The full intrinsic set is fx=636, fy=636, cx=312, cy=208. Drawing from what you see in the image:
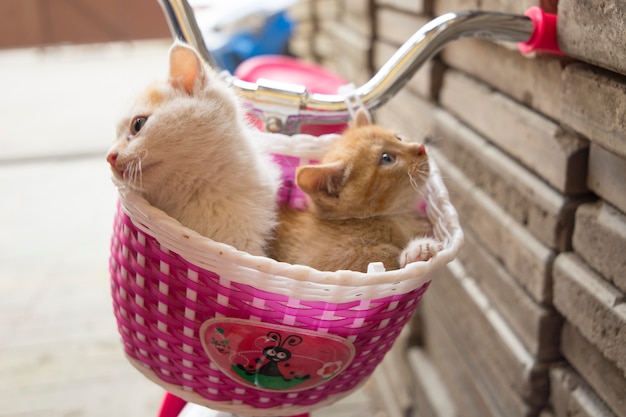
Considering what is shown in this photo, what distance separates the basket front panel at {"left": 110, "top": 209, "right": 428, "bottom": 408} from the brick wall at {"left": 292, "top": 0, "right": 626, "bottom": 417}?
0.88ft

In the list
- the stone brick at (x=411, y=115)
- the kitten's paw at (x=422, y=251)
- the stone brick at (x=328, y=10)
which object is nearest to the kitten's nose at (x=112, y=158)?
the kitten's paw at (x=422, y=251)

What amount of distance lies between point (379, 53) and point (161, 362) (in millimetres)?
1229

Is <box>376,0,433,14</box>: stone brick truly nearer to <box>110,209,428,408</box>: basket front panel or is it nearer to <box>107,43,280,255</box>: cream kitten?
<box>107,43,280,255</box>: cream kitten

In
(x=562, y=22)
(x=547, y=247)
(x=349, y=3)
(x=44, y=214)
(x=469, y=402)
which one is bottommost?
(x=44, y=214)

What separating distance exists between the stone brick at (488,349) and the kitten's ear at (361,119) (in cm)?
41

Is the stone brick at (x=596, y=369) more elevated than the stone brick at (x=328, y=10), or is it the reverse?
the stone brick at (x=328, y=10)

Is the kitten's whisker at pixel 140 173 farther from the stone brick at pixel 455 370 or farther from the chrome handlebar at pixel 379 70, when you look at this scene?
the stone brick at pixel 455 370

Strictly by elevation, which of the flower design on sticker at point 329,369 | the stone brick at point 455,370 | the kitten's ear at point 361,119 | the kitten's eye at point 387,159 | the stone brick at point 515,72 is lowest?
the stone brick at point 455,370

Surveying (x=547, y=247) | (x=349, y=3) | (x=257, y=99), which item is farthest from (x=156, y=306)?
(x=349, y=3)

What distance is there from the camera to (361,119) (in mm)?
938

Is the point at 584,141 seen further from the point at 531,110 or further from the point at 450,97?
the point at 450,97

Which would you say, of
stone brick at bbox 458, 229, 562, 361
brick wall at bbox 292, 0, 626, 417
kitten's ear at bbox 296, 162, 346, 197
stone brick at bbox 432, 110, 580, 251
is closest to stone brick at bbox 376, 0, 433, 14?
brick wall at bbox 292, 0, 626, 417

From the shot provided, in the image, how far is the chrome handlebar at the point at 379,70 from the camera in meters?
0.77

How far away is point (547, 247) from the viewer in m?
0.91
